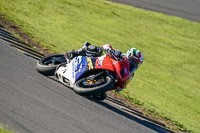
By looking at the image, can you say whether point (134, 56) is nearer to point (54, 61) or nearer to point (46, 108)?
point (54, 61)

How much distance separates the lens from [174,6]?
76.1ft

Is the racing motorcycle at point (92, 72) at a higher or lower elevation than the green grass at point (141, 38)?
higher

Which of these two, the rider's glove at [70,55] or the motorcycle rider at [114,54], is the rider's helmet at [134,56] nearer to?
the motorcycle rider at [114,54]

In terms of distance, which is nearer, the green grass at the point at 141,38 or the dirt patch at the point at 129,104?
the dirt patch at the point at 129,104

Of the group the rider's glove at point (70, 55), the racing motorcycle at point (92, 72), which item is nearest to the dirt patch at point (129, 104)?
the racing motorcycle at point (92, 72)

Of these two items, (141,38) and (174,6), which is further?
(174,6)

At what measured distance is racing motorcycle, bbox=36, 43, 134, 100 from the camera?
7.36 meters

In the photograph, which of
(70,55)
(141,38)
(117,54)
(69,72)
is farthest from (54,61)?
(141,38)

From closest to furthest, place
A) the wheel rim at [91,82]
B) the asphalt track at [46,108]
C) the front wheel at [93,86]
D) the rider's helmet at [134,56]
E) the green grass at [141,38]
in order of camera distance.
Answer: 1. the asphalt track at [46,108]
2. the front wheel at [93,86]
3. the wheel rim at [91,82]
4. the rider's helmet at [134,56]
5. the green grass at [141,38]

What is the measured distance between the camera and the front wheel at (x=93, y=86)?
22.5 feet

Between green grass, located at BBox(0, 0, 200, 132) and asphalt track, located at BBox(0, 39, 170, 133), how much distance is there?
11.5 ft

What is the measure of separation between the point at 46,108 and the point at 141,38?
497 inches

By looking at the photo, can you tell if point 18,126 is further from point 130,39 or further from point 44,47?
point 130,39

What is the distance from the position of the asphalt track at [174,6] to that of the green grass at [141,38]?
833 millimetres
